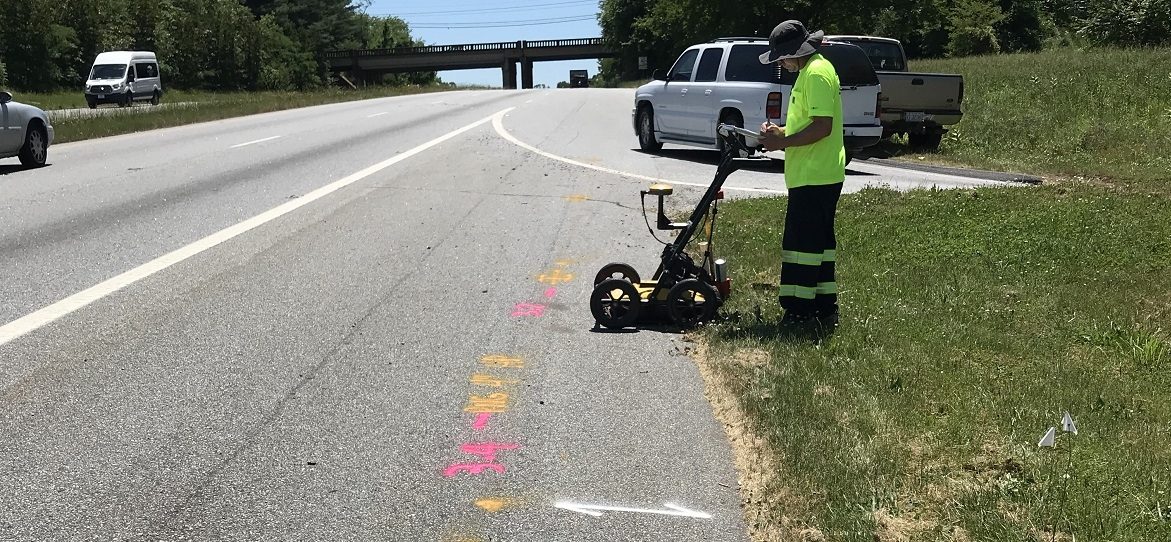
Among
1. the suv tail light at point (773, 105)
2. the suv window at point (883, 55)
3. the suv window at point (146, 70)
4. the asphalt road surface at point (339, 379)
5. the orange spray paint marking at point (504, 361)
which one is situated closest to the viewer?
the asphalt road surface at point (339, 379)

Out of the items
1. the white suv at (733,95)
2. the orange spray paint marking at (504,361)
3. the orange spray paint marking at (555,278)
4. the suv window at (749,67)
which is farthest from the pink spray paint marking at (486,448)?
the suv window at (749,67)

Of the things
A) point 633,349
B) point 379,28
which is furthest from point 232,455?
point 379,28

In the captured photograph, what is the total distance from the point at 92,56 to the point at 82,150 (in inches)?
2070

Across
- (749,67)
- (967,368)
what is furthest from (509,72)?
(967,368)

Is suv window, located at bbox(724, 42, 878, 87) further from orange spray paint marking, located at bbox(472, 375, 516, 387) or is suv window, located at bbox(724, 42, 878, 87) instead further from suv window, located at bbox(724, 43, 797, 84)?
orange spray paint marking, located at bbox(472, 375, 516, 387)

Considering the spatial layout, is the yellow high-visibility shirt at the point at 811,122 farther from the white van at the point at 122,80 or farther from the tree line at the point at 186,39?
the tree line at the point at 186,39

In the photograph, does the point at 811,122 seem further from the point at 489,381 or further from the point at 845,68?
the point at 845,68

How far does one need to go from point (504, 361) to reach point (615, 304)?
1099mm

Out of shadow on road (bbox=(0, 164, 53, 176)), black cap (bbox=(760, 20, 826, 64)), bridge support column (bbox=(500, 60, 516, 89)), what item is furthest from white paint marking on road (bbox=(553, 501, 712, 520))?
bridge support column (bbox=(500, 60, 516, 89))

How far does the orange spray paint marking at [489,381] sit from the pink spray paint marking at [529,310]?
149 centimetres

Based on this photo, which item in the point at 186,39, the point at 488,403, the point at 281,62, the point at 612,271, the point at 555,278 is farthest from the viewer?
the point at 281,62

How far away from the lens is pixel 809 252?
6.83m

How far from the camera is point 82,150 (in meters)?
20.4

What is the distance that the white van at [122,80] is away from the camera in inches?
1794
